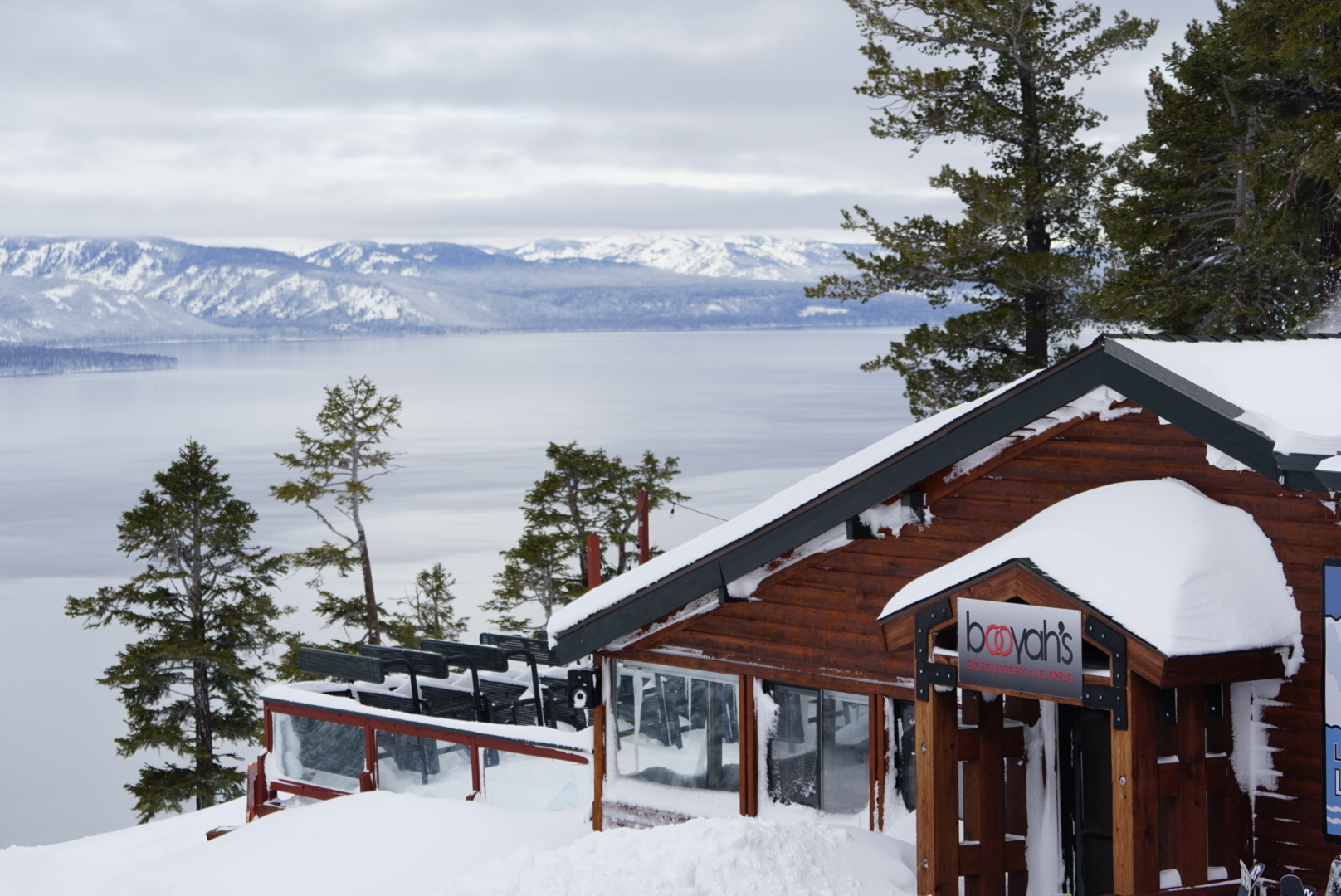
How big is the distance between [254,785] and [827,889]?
35.0ft

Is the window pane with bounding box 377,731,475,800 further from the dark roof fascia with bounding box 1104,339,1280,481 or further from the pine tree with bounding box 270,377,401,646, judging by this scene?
the pine tree with bounding box 270,377,401,646

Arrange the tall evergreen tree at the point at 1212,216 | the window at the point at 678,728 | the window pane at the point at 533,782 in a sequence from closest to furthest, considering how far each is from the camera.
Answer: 1. the window at the point at 678,728
2. the window pane at the point at 533,782
3. the tall evergreen tree at the point at 1212,216

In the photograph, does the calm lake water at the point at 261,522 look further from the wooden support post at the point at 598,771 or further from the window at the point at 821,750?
the window at the point at 821,750

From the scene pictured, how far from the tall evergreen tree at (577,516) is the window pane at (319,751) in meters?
19.3

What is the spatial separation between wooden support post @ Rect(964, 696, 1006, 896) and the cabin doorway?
57 centimetres

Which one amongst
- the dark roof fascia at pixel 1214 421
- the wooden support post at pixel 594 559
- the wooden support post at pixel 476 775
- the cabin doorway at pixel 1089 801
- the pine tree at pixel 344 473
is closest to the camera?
the dark roof fascia at pixel 1214 421

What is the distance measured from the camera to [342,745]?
16266 mm

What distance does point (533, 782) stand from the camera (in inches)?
571

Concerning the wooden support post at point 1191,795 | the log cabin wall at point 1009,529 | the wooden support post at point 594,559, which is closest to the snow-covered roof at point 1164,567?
the log cabin wall at point 1009,529

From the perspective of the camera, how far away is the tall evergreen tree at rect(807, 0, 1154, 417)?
28.4 meters

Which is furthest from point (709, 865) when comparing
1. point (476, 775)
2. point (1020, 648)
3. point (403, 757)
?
point (403, 757)

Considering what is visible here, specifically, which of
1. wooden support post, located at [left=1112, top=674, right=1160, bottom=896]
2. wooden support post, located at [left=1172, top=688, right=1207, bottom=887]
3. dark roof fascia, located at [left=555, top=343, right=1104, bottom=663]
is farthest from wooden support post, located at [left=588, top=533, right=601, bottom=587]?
wooden support post, located at [left=1172, top=688, right=1207, bottom=887]

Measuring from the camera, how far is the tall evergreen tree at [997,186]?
28406mm

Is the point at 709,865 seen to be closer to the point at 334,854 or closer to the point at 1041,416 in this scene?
the point at 1041,416
